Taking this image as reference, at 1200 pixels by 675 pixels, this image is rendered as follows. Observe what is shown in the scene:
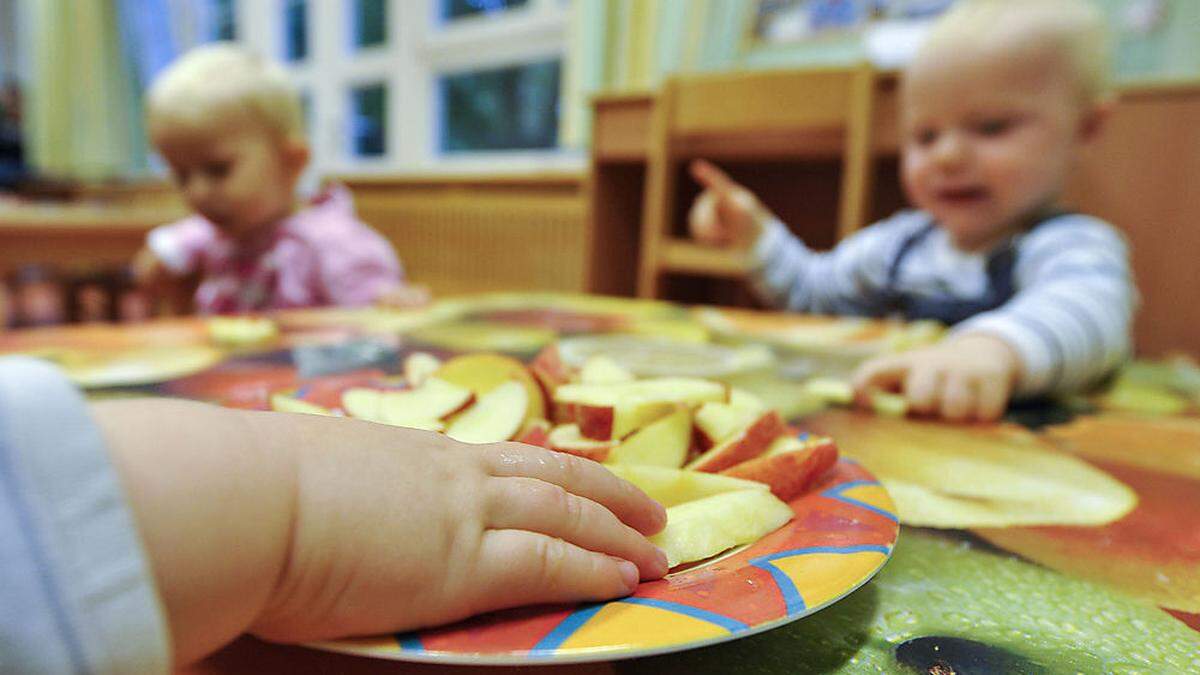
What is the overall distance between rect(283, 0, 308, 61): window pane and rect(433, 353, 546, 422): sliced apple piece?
14.2 ft

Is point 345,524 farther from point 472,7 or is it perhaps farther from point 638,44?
point 472,7

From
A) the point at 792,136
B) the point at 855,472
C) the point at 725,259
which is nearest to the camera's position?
the point at 855,472

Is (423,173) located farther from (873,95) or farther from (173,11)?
(173,11)

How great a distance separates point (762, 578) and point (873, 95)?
1.43m

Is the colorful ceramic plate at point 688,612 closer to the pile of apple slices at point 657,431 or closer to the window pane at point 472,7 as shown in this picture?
the pile of apple slices at point 657,431

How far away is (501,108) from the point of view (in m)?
3.37

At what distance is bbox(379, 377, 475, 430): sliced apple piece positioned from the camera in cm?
40

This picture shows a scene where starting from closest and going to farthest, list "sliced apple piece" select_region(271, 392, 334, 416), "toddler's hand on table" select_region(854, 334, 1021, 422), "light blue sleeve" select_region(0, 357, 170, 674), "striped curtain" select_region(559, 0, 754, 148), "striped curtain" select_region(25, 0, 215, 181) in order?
"light blue sleeve" select_region(0, 357, 170, 674) < "sliced apple piece" select_region(271, 392, 334, 416) < "toddler's hand on table" select_region(854, 334, 1021, 422) < "striped curtain" select_region(559, 0, 754, 148) < "striped curtain" select_region(25, 0, 215, 181)

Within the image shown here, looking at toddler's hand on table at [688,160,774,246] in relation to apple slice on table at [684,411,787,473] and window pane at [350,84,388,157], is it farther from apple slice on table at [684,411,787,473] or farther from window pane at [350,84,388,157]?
window pane at [350,84,388,157]

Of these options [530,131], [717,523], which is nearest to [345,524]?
[717,523]

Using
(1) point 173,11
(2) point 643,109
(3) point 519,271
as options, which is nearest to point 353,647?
(2) point 643,109

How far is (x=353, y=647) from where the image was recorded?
220 mm

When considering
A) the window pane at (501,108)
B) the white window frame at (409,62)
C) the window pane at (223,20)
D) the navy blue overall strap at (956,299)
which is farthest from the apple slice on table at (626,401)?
the window pane at (223,20)

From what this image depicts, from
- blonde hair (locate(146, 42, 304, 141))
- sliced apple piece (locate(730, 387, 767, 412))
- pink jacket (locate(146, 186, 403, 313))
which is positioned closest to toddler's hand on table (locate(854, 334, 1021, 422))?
sliced apple piece (locate(730, 387, 767, 412))
